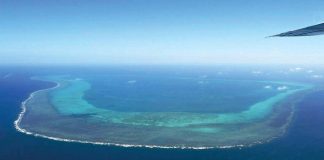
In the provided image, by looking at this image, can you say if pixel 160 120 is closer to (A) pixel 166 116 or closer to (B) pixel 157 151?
(A) pixel 166 116

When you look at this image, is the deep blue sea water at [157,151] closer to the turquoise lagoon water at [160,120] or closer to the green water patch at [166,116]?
the turquoise lagoon water at [160,120]

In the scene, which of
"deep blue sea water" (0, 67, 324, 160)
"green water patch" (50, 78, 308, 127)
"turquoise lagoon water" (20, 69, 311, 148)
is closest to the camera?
"deep blue sea water" (0, 67, 324, 160)

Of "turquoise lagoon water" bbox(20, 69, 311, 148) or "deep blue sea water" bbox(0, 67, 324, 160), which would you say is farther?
"turquoise lagoon water" bbox(20, 69, 311, 148)

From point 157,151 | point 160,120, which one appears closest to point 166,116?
point 160,120

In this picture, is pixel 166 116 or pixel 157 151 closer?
pixel 157 151

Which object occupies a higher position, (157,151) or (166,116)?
(166,116)

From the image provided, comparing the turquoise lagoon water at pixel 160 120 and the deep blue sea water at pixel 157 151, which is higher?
the turquoise lagoon water at pixel 160 120

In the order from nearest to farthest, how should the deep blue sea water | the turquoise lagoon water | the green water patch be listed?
1. the deep blue sea water
2. the turquoise lagoon water
3. the green water patch

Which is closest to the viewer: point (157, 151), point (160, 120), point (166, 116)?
point (157, 151)

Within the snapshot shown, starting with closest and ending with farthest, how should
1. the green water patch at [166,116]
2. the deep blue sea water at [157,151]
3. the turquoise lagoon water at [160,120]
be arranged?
the deep blue sea water at [157,151]
the turquoise lagoon water at [160,120]
the green water patch at [166,116]

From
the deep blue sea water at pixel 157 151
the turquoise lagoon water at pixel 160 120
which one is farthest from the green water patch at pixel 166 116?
the deep blue sea water at pixel 157 151

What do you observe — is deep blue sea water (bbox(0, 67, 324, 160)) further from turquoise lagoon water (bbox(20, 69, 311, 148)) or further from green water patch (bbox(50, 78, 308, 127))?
green water patch (bbox(50, 78, 308, 127))

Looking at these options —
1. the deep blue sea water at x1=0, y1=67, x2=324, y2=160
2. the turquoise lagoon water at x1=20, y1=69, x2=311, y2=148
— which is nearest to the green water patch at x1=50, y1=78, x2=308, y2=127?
the turquoise lagoon water at x1=20, y1=69, x2=311, y2=148
